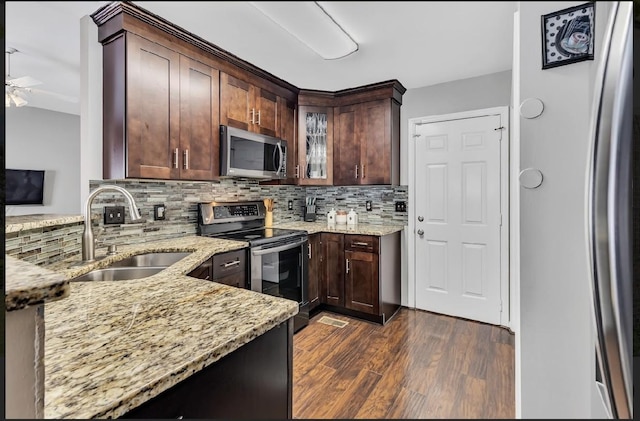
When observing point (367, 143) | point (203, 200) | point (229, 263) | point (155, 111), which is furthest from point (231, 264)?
point (367, 143)

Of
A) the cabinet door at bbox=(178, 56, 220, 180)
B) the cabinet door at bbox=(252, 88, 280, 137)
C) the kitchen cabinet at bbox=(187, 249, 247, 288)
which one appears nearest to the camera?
the kitchen cabinet at bbox=(187, 249, 247, 288)

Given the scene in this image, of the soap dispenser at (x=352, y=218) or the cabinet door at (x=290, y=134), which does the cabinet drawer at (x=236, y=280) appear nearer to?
the cabinet door at (x=290, y=134)

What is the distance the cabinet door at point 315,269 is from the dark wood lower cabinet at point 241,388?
1.62 meters

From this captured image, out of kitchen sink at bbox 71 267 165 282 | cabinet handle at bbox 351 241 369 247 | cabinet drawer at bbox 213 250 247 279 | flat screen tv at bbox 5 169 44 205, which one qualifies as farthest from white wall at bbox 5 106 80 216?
cabinet handle at bbox 351 241 369 247

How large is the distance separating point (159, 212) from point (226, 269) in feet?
2.04

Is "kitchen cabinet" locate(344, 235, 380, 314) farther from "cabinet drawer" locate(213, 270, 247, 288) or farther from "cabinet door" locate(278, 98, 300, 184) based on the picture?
"cabinet drawer" locate(213, 270, 247, 288)

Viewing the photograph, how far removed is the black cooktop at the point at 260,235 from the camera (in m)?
1.96

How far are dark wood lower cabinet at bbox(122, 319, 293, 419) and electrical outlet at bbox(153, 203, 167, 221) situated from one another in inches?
57.6

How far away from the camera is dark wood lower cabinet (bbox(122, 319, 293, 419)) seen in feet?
1.66

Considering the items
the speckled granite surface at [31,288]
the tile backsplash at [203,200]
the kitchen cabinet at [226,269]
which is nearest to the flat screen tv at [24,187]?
the tile backsplash at [203,200]

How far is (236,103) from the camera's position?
1982 millimetres

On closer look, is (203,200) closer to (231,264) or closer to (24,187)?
(231,264)

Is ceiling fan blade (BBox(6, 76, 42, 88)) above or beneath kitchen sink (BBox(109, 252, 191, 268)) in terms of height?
above

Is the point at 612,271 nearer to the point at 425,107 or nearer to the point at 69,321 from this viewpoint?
the point at 69,321
